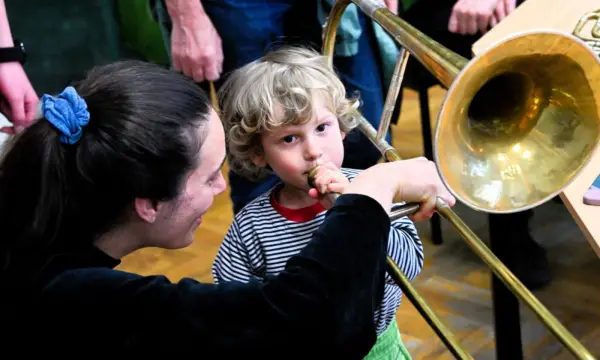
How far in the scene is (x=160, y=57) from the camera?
314 centimetres

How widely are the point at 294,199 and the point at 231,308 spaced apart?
17.4 inches

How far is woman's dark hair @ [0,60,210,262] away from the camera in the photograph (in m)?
0.82

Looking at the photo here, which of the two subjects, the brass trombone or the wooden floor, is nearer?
the brass trombone

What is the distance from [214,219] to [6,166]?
1.83m

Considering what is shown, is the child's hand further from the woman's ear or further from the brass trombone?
the woman's ear

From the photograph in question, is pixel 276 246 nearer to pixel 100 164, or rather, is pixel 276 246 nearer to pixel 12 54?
pixel 100 164

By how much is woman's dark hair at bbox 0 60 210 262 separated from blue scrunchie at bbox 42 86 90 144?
0.01 m

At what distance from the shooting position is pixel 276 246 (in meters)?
1.11

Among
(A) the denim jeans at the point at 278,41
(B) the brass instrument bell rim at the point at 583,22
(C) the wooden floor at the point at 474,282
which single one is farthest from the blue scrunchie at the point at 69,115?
(C) the wooden floor at the point at 474,282

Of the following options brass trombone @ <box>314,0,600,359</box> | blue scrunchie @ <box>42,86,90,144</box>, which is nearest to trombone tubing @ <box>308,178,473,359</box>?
brass trombone @ <box>314,0,600,359</box>

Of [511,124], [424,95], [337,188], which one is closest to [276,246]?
[337,188]

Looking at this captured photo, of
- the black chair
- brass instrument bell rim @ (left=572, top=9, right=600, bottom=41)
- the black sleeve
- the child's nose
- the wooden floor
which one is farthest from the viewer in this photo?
the black chair

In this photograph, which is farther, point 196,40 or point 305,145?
point 196,40

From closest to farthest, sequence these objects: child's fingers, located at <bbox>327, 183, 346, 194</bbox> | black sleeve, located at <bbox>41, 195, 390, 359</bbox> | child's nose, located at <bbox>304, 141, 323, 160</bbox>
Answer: black sleeve, located at <bbox>41, 195, 390, 359</bbox> → child's fingers, located at <bbox>327, 183, 346, 194</bbox> → child's nose, located at <bbox>304, 141, 323, 160</bbox>
